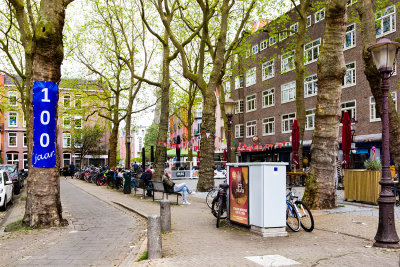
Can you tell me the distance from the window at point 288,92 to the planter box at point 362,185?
80.9ft

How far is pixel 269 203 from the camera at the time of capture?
8.04m

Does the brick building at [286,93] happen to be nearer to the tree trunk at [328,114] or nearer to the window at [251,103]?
the window at [251,103]

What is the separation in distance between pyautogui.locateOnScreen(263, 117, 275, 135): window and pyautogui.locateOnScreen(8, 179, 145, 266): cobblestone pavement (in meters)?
30.1

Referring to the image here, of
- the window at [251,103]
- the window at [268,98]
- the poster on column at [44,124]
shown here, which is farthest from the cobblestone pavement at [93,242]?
the window at [251,103]

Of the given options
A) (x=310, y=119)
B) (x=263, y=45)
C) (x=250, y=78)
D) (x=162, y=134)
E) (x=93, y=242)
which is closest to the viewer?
(x=93, y=242)

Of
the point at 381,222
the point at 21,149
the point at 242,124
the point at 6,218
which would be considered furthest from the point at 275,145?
the point at 21,149

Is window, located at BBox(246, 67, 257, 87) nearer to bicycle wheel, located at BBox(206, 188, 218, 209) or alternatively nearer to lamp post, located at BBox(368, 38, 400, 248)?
bicycle wheel, located at BBox(206, 188, 218, 209)

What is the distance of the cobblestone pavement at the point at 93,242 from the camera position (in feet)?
21.8

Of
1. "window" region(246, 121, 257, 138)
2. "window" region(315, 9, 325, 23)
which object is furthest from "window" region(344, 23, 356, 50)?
"window" region(246, 121, 257, 138)

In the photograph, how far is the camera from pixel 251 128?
148 feet

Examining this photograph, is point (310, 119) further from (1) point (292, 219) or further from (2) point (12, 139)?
(2) point (12, 139)

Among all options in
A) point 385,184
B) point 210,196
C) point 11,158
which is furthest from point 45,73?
point 11,158

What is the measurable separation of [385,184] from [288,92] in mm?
32320

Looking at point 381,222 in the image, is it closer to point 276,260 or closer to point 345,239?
point 345,239
